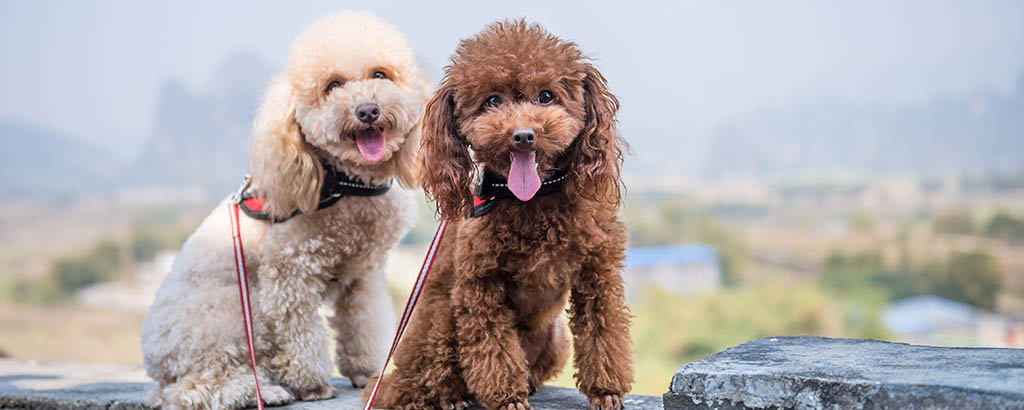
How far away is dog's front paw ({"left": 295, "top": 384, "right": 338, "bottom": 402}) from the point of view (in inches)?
105

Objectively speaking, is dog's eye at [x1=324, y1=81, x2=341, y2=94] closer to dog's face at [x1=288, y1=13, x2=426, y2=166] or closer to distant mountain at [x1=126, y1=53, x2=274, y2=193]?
dog's face at [x1=288, y1=13, x2=426, y2=166]

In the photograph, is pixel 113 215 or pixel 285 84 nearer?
pixel 285 84

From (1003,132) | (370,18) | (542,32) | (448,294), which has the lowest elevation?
(448,294)

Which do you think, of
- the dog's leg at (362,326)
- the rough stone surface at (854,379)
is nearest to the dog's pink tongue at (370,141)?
the dog's leg at (362,326)

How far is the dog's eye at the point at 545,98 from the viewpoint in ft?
6.68

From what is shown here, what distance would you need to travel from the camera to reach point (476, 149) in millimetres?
2055

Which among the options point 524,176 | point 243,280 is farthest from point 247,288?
point 524,176

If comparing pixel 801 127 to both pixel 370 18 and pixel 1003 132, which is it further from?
pixel 370 18

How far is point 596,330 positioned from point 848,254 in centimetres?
1142

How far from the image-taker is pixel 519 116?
76.4 inches

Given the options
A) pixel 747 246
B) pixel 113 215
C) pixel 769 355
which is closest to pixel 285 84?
pixel 769 355

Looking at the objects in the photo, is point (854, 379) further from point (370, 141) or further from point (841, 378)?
point (370, 141)

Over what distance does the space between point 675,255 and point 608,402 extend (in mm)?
10376

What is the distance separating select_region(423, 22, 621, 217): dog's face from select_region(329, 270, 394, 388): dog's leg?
0.81 m
